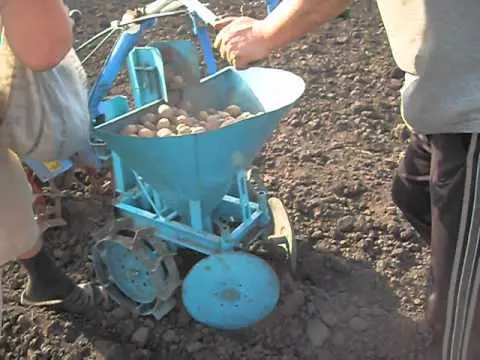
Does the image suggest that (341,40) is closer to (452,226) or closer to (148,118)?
(148,118)

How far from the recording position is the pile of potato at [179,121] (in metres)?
2.03

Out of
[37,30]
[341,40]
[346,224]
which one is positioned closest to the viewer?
[37,30]

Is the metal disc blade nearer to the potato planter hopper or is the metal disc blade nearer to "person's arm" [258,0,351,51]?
the potato planter hopper

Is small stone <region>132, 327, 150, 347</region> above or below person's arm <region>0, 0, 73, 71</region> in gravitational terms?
below

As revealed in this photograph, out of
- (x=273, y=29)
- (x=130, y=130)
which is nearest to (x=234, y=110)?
(x=130, y=130)

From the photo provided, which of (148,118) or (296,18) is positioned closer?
(296,18)

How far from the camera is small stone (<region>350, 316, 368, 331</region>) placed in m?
2.15

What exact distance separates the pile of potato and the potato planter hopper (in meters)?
0.03

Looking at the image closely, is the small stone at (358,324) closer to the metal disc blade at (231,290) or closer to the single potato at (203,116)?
the metal disc blade at (231,290)

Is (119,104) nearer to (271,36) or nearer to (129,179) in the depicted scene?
(129,179)

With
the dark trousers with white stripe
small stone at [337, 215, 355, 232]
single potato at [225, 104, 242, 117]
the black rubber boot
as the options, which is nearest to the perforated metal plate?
the black rubber boot

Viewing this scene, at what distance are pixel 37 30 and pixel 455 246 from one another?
783 millimetres

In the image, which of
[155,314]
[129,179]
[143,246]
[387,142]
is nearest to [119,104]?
[129,179]

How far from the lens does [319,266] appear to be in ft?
7.70
